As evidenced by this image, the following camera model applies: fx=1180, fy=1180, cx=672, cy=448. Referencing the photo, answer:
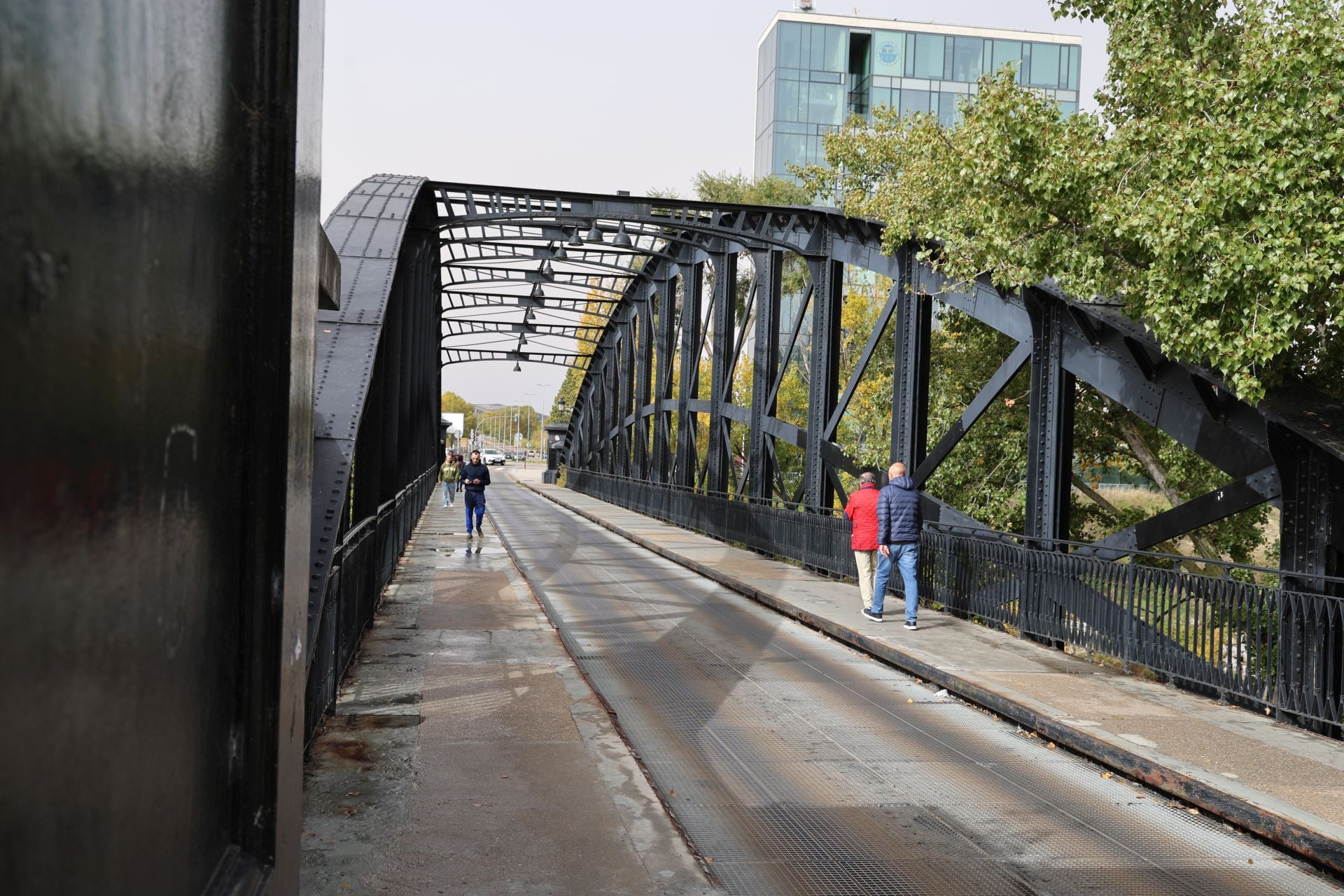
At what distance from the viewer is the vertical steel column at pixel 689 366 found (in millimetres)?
31984

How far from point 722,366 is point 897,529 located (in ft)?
49.5

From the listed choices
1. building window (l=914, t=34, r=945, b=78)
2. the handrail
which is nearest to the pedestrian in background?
the handrail

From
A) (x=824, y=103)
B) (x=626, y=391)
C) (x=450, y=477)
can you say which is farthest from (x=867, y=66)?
(x=450, y=477)

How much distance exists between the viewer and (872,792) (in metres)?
7.03

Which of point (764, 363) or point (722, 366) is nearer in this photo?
point (764, 363)

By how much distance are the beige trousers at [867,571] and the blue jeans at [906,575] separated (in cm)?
12

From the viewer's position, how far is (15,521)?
869 mm

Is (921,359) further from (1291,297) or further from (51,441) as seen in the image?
(51,441)

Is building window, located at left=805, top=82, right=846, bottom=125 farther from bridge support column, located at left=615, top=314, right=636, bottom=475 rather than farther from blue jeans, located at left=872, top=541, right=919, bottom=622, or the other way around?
blue jeans, located at left=872, top=541, right=919, bottom=622

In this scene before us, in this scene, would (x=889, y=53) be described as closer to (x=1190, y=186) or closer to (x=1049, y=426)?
(x=1049, y=426)

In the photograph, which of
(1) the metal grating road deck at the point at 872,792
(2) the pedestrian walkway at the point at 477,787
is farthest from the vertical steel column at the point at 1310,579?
(2) the pedestrian walkway at the point at 477,787

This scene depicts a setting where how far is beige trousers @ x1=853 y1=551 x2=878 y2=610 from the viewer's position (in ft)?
47.1

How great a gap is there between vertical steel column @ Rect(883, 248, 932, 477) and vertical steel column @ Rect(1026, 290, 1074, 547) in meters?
3.59

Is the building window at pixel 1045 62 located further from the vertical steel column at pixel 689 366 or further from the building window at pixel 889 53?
the vertical steel column at pixel 689 366
